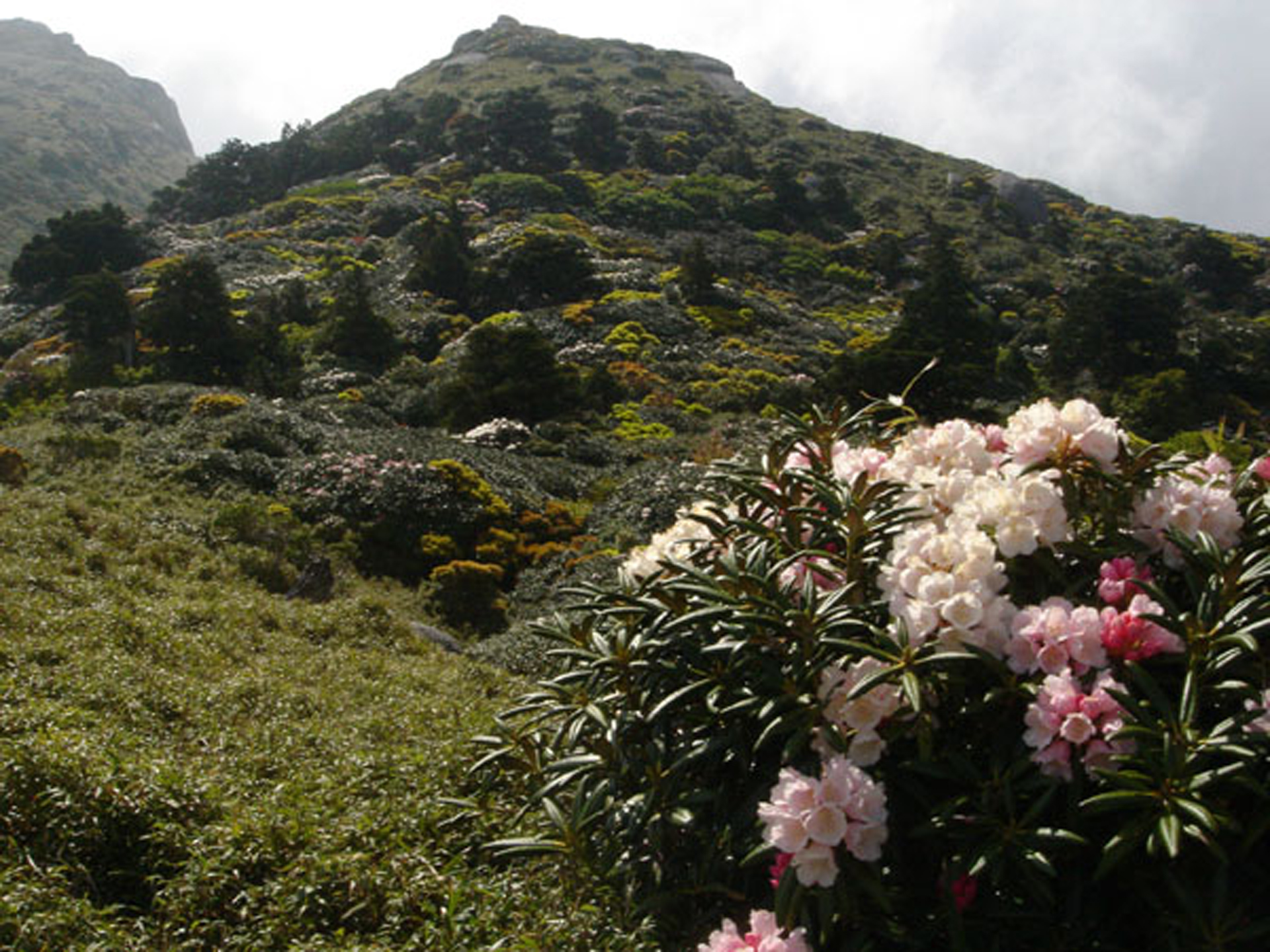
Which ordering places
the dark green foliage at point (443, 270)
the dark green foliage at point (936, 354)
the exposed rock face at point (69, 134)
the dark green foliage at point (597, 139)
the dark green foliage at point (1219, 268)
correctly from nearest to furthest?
the dark green foliage at point (936, 354) → the dark green foliage at point (443, 270) → the dark green foliage at point (1219, 268) → the dark green foliage at point (597, 139) → the exposed rock face at point (69, 134)

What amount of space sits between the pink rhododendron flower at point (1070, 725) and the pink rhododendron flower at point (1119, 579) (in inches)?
12.5

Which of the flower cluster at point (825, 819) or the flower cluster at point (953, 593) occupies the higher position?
the flower cluster at point (953, 593)

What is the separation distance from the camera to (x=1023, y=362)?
35.7 metres

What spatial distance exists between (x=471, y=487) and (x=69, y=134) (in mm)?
124458

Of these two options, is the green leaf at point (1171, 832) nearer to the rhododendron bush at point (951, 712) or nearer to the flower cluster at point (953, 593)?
the rhododendron bush at point (951, 712)

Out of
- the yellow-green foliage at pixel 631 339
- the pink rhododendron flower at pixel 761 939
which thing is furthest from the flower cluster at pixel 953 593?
the yellow-green foliage at pixel 631 339

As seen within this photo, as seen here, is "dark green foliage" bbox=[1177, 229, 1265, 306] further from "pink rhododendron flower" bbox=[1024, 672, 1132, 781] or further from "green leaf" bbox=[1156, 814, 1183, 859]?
"green leaf" bbox=[1156, 814, 1183, 859]

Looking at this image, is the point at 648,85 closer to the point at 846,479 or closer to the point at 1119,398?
the point at 1119,398

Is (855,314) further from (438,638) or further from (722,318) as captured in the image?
(438,638)

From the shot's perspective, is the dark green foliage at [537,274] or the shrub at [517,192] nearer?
the dark green foliage at [537,274]

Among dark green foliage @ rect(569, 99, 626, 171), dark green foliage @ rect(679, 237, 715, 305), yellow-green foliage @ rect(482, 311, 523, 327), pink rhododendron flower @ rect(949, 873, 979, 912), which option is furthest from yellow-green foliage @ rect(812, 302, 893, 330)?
pink rhododendron flower @ rect(949, 873, 979, 912)

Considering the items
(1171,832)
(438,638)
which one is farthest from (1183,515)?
(438,638)

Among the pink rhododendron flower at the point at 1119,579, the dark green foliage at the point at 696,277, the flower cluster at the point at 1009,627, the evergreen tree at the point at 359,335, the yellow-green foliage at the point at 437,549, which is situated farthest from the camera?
the dark green foliage at the point at 696,277

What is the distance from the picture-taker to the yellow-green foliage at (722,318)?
3534 centimetres
